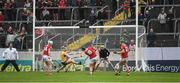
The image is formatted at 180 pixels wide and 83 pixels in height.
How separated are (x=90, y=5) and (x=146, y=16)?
197 inches

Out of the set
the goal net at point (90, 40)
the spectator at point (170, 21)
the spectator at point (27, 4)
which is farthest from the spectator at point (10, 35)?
the spectator at point (170, 21)

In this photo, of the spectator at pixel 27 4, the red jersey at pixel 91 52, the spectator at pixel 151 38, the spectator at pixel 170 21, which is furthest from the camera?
the spectator at pixel 27 4

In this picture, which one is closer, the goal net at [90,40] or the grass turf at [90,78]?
the grass turf at [90,78]

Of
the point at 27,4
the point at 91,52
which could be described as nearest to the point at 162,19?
the point at 91,52

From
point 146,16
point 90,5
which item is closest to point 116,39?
point 146,16

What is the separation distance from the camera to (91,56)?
35.9 meters

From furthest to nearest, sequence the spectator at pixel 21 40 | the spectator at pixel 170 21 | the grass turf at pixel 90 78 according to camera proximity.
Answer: the spectator at pixel 170 21
the spectator at pixel 21 40
the grass turf at pixel 90 78

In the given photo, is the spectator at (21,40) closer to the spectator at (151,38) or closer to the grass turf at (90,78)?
the grass turf at (90,78)

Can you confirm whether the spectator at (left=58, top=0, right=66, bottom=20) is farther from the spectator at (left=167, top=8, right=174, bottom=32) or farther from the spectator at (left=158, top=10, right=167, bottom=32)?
the spectator at (left=167, top=8, right=174, bottom=32)

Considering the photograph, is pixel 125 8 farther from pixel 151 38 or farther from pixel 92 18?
pixel 151 38

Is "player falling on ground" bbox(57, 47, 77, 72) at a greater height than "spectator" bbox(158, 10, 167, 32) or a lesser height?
lesser

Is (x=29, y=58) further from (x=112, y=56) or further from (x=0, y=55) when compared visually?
(x=112, y=56)

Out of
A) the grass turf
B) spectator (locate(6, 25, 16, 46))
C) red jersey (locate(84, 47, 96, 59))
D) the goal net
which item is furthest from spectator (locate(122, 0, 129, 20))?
the grass turf

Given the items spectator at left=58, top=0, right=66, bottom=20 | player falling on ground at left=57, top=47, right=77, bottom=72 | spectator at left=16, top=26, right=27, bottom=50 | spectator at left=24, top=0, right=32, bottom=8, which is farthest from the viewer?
spectator at left=24, top=0, right=32, bottom=8
